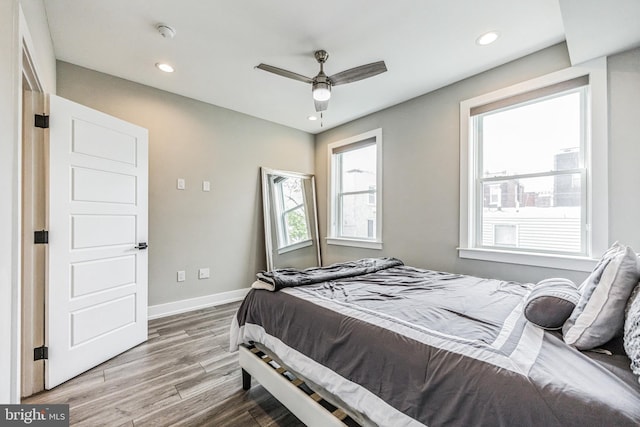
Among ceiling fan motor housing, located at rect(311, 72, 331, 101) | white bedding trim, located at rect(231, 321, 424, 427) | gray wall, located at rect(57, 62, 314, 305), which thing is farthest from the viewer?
gray wall, located at rect(57, 62, 314, 305)

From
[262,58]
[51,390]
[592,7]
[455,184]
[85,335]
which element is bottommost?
[51,390]

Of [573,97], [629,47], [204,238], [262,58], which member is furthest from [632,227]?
[204,238]

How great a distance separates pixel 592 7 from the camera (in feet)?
5.34

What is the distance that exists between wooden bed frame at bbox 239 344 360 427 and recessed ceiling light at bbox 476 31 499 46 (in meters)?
2.82

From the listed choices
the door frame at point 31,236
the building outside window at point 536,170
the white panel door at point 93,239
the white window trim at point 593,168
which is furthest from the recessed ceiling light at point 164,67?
the white window trim at point 593,168

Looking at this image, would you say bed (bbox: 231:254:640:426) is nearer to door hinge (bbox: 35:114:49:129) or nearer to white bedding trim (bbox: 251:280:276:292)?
white bedding trim (bbox: 251:280:276:292)

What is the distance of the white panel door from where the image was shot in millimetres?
2010

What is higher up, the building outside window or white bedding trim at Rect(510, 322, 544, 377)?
the building outside window

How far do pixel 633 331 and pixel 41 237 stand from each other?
313cm

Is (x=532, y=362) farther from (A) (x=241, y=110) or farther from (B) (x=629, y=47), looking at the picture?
(A) (x=241, y=110)

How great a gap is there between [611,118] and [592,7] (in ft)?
3.05

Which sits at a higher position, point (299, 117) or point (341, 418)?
point (299, 117)

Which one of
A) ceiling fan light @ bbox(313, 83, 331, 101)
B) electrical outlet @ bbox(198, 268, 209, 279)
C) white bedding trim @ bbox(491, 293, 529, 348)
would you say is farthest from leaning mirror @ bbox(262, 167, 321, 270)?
white bedding trim @ bbox(491, 293, 529, 348)

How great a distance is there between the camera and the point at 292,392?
4.90 ft
